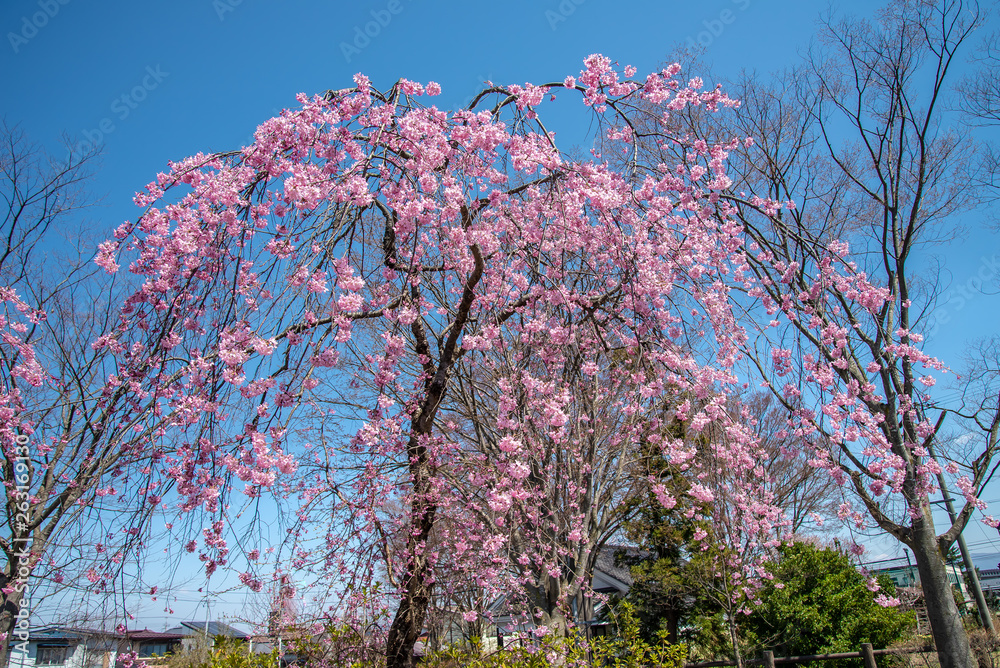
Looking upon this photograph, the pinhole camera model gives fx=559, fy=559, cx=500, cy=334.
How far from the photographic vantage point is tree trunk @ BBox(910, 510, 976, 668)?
583cm

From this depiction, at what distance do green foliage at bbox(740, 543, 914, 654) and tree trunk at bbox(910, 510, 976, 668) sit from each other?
4054 mm

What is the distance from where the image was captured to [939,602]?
19.9 feet

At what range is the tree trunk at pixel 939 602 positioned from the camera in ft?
19.1

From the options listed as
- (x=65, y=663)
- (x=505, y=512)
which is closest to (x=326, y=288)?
(x=505, y=512)

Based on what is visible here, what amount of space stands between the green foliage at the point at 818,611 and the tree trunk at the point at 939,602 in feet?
13.3

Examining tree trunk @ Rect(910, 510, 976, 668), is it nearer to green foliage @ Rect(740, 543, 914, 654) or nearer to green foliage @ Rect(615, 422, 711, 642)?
green foliage @ Rect(740, 543, 914, 654)

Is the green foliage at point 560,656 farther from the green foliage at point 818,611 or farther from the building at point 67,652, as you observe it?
the building at point 67,652

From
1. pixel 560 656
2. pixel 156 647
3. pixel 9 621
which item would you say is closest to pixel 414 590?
pixel 560 656

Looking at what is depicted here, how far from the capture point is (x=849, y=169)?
769 cm

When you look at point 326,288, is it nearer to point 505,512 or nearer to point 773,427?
point 505,512

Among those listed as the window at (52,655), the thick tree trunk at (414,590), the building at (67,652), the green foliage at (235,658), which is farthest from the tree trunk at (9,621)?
the window at (52,655)

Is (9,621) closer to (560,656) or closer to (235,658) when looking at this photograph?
(235,658)

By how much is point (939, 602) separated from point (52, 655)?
3075 centimetres

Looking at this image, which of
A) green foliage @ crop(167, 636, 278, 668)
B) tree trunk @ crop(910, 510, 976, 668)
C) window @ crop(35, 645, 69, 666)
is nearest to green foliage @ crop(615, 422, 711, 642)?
tree trunk @ crop(910, 510, 976, 668)
